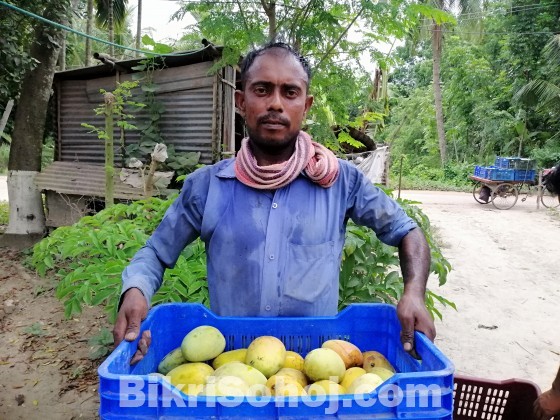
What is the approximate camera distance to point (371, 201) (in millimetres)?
1834

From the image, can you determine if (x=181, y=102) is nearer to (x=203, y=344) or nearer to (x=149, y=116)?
(x=149, y=116)

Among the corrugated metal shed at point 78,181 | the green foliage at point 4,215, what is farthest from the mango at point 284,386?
the green foliage at point 4,215

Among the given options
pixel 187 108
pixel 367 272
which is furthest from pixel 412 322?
pixel 187 108

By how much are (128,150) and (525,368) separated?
20.1 ft

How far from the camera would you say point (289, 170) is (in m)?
1.79

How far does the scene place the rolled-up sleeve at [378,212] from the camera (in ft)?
5.82

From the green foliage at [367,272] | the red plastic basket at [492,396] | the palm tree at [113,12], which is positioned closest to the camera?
the red plastic basket at [492,396]

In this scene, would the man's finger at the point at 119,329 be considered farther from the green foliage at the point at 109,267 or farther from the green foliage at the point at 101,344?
the green foliage at the point at 101,344

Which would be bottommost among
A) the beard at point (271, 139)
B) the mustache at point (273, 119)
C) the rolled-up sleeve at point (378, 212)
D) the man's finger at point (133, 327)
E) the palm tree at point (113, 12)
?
the man's finger at point (133, 327)

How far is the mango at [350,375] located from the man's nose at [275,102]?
92 centimetres

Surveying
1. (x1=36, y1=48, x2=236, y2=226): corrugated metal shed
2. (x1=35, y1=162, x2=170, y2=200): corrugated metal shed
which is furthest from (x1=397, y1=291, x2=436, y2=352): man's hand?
(x1=35, y1=162, x2=170, y2=200): corrugated metal shed

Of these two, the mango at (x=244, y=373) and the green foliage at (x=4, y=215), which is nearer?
the mango at (x=244, y=373)

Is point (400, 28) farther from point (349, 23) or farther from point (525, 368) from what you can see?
point (525, 368)

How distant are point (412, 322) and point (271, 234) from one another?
1.97 ft
